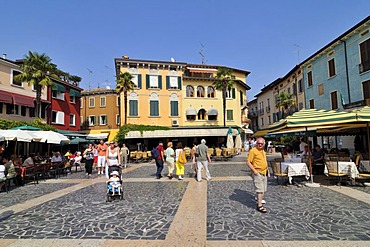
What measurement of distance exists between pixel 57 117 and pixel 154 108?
457 inches

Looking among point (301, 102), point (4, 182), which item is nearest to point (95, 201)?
point (4, 182)

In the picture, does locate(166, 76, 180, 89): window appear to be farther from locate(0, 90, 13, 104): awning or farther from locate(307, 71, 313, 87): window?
locate(0, 90, 13, 104): awning

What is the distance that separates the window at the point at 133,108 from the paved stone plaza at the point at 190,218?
2092cm

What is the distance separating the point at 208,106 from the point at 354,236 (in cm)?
2762

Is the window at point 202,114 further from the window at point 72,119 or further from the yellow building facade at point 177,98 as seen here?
the window at point 72,119

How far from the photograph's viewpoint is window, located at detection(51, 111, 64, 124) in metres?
26.7

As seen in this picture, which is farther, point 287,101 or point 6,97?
point 287,101

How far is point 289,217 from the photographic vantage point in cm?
511

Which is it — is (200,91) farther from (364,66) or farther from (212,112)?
(364,66)

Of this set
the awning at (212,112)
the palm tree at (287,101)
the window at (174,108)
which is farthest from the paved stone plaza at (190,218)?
the palm tree at (287,101)

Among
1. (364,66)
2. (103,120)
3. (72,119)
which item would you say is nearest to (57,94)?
(72,119)

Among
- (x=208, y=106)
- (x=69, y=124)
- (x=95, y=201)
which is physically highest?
(x=208, y=106)

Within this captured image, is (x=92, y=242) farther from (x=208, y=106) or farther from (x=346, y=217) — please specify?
(x=208, y=106)

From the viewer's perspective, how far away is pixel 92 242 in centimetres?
408
